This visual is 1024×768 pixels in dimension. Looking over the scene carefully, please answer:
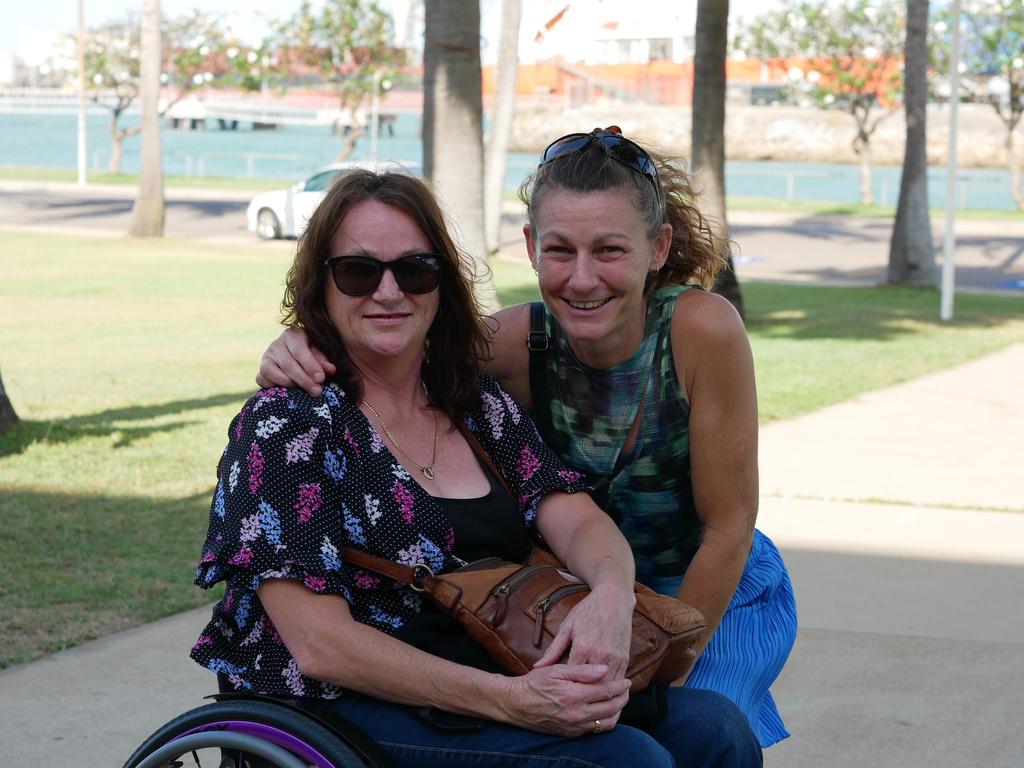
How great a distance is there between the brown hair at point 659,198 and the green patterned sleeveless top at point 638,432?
4.2 inches

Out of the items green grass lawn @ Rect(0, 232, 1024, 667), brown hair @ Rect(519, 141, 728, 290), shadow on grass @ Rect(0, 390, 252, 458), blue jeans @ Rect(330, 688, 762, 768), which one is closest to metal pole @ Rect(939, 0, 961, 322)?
green grass lawn @ Rect(0, 232, 1024, 667)

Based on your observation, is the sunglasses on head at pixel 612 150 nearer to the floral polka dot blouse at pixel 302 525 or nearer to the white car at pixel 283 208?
the floral polka dot blouse at pixel 302 525

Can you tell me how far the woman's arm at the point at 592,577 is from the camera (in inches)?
98.5

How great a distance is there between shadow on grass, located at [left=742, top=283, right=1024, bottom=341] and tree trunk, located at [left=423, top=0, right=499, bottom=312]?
4.00m

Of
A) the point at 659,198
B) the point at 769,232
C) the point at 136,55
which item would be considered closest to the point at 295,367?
the point at 659,198

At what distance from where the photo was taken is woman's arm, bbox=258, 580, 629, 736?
241 cm

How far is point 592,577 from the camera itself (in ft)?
8.96

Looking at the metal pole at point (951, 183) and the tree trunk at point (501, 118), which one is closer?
the metal pole at point (951, 183)

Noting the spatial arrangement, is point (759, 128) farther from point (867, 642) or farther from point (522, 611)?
point (522, 611)

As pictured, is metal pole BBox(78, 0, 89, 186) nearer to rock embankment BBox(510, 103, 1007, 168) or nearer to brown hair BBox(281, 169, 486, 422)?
brown hair BBox(281, 169, 486, 422)

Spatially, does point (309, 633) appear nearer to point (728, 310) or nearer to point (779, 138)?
point (728, 310)

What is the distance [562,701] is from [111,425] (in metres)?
6.34

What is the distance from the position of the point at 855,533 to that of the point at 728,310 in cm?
364

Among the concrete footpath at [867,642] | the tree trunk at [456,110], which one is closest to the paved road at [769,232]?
the tree trunk at [456,110]
